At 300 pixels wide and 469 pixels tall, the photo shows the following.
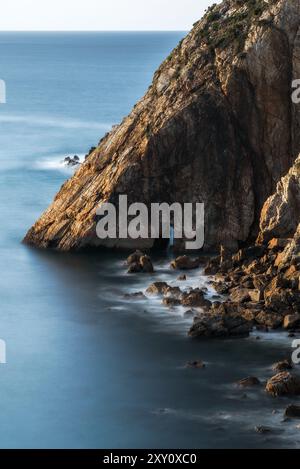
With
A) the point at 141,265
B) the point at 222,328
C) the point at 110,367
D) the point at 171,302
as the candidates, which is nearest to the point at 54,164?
the point at 141,265

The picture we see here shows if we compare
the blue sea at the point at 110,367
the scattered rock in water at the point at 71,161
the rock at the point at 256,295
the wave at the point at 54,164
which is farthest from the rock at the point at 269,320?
the scattered rock in water at the point at 71,161

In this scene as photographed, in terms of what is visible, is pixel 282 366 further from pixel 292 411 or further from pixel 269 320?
pixel 292 411

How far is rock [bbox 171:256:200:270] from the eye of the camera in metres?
84.2

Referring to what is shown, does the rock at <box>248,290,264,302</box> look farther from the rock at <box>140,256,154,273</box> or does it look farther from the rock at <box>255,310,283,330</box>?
the rock at <box>140,256,154,273</box>

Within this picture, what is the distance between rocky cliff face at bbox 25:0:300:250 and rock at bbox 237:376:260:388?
2725cm

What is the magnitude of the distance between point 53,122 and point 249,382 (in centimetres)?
10889

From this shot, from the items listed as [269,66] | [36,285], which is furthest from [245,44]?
[36,285]

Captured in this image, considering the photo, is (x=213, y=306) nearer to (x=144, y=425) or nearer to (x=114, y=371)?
(x=114, y=371)

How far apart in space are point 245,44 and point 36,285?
22.9m

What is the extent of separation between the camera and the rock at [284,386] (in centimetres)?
6072

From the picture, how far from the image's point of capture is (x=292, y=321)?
70.4m

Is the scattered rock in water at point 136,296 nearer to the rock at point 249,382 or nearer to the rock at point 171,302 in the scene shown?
the rock at point 171,302

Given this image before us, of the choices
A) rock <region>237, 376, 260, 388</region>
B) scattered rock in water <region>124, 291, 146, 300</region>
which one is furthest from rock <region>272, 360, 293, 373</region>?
scattered rock in water <region>124, 291, 146, 300</region>

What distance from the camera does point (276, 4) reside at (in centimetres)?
9100
